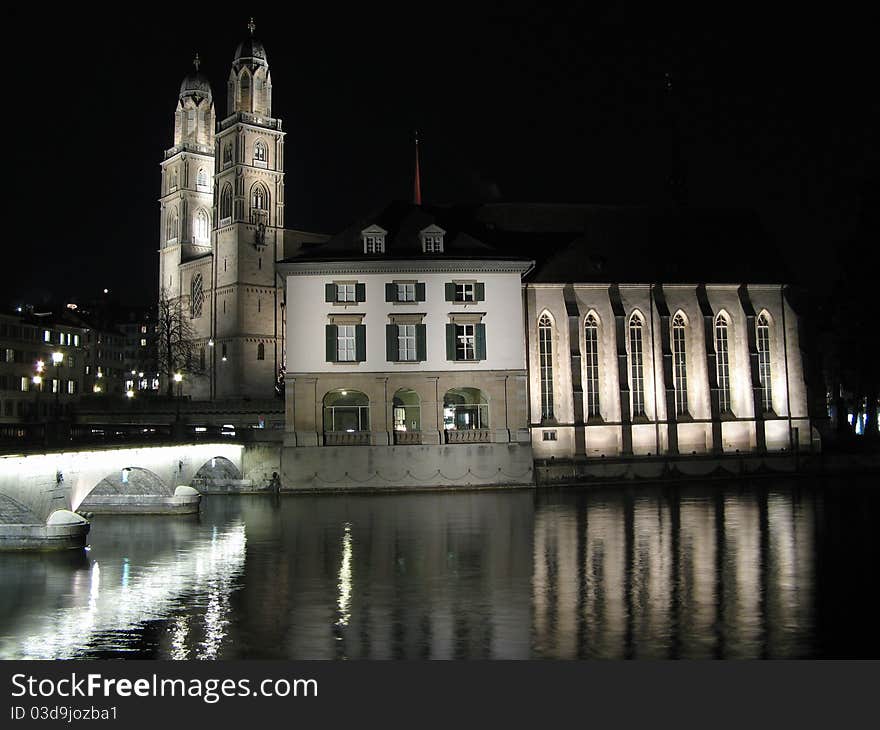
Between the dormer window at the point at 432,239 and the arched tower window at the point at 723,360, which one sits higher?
the dormer window at the point at 432,239

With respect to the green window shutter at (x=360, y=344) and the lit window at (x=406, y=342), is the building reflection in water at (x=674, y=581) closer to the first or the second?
the lit window at (x=406, y=342)

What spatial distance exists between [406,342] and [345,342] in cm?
339

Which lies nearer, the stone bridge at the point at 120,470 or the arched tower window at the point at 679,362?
the stone bridge at the point at 120,470

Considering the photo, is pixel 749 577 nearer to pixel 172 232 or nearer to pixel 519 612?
pixel 519 612

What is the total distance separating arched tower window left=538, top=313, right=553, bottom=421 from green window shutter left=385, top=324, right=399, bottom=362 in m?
10.3

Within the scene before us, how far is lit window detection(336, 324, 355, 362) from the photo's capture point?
166 ft

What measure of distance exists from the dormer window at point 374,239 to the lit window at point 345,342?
15.0 feet

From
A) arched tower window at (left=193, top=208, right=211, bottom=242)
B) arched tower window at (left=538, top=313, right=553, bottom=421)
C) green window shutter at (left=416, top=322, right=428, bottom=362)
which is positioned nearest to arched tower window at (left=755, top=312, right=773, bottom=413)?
arched tower window at (left=538, top=313, right=553, bottom=421)

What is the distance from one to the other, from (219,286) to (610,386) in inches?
2079

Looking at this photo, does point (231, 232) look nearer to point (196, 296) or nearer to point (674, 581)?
point (196, 296)

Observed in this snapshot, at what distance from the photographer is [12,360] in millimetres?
84625

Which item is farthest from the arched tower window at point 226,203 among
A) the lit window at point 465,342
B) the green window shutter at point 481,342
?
the green window shutter at point 481,342

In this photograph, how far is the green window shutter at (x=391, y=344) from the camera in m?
50.5

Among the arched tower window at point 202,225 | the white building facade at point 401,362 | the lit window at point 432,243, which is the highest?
the arched tower window at point 202,225
